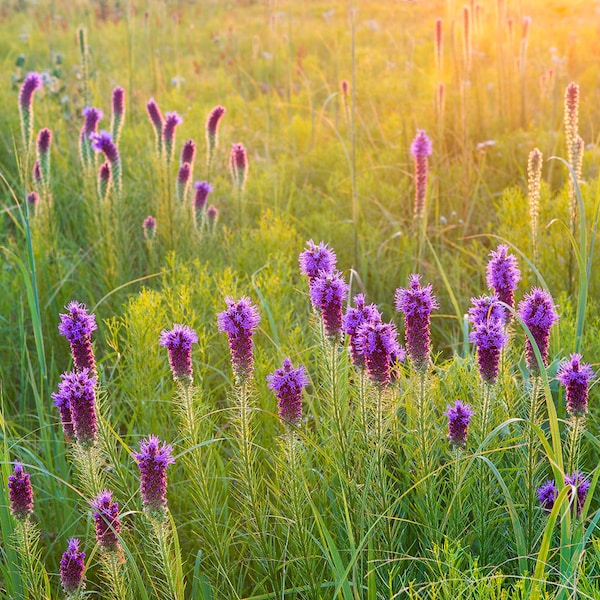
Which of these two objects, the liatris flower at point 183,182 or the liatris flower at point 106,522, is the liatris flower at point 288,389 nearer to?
the liatris flower at point 106,522

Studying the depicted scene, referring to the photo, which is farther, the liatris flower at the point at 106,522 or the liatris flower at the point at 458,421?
→ the liatris flower at the point at 458,421

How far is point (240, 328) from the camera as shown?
1.69 meters

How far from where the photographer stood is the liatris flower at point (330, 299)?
162cm

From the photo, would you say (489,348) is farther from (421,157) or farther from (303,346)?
(421,157)

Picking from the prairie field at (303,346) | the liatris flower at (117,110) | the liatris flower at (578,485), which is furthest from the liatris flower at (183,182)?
the liatris flower at (578,485)

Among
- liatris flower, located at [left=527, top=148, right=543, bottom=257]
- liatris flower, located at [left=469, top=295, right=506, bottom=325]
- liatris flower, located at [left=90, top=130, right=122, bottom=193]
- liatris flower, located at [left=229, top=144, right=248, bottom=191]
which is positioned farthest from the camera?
liatris flower, located at [left=229, top=144, right=248, bottom=191]

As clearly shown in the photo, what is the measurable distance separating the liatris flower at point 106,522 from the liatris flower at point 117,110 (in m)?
2.50

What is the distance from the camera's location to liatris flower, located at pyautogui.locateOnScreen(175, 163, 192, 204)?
3.45 m

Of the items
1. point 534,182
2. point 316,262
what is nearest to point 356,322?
point 316,262

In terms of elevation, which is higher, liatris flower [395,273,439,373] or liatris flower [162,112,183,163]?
liatris flower [162,112,183,163]

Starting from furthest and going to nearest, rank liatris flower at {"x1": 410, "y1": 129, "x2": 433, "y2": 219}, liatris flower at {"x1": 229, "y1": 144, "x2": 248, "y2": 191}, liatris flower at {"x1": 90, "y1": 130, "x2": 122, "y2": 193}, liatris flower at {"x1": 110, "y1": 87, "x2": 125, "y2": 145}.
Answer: liatris flower at {"x1": 110, "y1": 87, "x2": 125, "y2": 145}
liatris flower at {"x1": 229, "y1": 144, "x2": 248, "y2": 191}
liatris flower at {"x1": 90, "y1": 130, "x2": 122, "y2": 193}
liatris flower at {"x1": 410, "y1": 129, "x2": 433, "y2": 219}

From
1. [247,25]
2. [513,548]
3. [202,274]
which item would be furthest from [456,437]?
[247,25]

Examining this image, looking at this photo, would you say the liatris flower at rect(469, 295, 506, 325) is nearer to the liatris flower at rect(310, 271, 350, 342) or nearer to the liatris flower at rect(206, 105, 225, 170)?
the liatris flower at rect(310, 271, 350, 342)

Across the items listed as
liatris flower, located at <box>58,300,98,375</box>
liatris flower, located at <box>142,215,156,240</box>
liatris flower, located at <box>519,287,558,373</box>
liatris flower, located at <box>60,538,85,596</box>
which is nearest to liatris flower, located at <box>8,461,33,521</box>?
liatris flower, located at <box>60,538,85,596</box>
